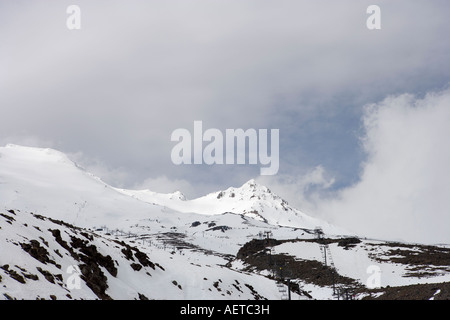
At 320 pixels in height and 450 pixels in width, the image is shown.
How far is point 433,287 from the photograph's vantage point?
52.2m

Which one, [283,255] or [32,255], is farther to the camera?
[283,255]

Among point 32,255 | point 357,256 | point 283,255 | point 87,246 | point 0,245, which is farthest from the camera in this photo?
point 283,255

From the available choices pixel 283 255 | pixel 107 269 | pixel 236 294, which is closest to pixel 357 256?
pixel 283 255

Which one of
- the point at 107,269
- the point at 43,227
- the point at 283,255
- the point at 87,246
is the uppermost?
the point at 43,227

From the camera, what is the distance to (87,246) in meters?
28.5

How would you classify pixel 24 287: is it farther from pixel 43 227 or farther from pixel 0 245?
pixel 43 227

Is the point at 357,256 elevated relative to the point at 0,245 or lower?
lower
